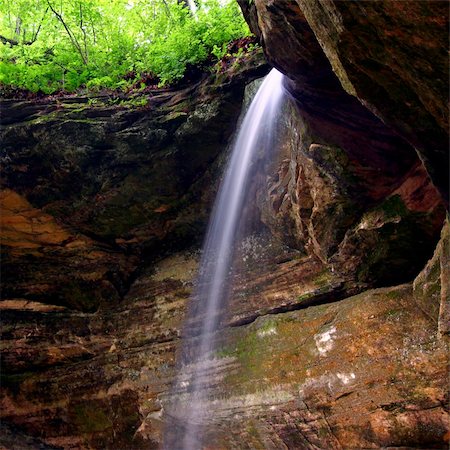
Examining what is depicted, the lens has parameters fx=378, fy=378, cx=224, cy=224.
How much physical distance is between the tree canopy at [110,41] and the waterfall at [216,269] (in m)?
1.69

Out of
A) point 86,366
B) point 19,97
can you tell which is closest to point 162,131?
point 19,97

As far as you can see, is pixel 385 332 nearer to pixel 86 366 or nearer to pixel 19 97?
pixel 86 366

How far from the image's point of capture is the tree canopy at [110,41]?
7953 millimetres

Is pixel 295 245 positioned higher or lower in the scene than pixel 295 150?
lower

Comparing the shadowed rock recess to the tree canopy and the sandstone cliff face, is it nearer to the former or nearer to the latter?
the sandstone cliff face

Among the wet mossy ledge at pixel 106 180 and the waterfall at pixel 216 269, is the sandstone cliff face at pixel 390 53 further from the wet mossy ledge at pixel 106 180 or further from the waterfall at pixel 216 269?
the wet mossy ledge at pixel 106 180

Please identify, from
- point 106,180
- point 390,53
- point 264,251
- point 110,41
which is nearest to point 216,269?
point 264,251

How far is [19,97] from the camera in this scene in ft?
25.1

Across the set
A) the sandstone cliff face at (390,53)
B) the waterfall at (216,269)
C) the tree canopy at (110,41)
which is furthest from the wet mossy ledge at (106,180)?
the sandstone cliff face at (390,53)

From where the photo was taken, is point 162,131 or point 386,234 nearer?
point 386,234

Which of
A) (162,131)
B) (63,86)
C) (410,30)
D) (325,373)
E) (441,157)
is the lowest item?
(325,373)

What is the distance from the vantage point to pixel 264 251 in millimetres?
7707

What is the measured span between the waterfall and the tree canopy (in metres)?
1.69

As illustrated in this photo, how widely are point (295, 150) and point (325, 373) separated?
3.64 m
